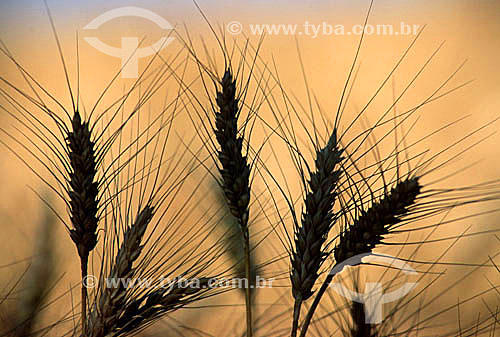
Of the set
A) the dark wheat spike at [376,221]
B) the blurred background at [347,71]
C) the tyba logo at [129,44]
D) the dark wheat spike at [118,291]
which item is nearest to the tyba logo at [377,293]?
the blurred background at [347,71]

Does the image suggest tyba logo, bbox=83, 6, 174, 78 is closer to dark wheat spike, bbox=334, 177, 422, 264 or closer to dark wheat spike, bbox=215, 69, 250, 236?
dark wheat spike, bbox=215, 69, 250, 236

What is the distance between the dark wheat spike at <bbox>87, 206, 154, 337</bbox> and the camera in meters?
0.78

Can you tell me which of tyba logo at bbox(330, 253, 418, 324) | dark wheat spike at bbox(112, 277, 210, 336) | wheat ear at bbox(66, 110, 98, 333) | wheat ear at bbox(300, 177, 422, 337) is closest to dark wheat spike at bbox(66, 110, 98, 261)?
wheat ear at bbox(66, 110, 98, 333)

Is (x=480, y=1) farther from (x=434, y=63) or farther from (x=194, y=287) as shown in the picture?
(x=194, y=287)

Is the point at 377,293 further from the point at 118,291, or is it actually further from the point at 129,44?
the point at 129,44

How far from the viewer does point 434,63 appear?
104 cm

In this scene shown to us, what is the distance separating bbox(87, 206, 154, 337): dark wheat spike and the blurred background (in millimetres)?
268

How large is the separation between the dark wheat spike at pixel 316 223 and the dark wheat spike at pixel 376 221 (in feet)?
0.12

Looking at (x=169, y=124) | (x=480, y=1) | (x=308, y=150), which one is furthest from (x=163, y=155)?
(x=480, y=1)

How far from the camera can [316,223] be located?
77 cm

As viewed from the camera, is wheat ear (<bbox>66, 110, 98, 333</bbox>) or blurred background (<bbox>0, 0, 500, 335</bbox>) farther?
blurred background (<bbox>0, 0, 500, 335</bbox>)

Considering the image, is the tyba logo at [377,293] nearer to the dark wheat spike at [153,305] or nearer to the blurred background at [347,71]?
the blurred background at [347,71]

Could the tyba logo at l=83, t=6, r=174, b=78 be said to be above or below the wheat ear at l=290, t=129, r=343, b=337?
above

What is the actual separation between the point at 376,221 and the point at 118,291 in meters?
0.39
